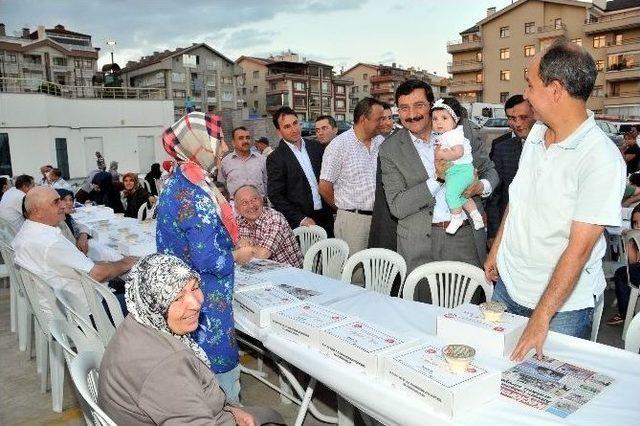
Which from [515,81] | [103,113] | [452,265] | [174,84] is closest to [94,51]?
[174,84]

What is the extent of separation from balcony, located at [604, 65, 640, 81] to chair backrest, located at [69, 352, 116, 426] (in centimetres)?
4097

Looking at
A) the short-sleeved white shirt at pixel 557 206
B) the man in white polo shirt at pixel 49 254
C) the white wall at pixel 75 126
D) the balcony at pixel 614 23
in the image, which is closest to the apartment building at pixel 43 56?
the white wall at pixel 75 126

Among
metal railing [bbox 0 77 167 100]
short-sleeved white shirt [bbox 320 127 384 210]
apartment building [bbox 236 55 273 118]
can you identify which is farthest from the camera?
apartment building [bbox 236 55 273 118]

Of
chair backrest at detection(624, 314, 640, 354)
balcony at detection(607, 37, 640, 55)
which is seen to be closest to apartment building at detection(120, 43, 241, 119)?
balcony at detection(607, 37, 640, 55)

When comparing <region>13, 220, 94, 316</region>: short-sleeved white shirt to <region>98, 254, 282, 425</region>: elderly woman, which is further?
<region>13, 220, 94, 316</region>: short-sleeved white shirt

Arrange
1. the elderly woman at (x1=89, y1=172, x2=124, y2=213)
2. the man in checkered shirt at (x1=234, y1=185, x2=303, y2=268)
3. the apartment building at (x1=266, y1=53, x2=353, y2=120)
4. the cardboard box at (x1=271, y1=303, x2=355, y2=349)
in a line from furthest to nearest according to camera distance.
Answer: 1. the apartment building at (x1=266, y1=53, x2=353, y2=120)
2. the elderly woman at (x1=89, y1=172, x2=124, y2=213)
3. the man in checkered shirt at (x1=234, y1=185, x2=303, y2=268)
4. the cardboard box at (x1=271, y1=303, x2=355, y2=349)

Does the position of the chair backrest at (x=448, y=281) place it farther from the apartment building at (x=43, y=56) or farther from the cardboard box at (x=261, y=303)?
the apartment building at (x=43, y=56)

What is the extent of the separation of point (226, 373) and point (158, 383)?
0.89 m

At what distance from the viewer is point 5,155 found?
758 inches

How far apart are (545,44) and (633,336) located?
37327mm

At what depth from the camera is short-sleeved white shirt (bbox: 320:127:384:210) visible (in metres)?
4.39

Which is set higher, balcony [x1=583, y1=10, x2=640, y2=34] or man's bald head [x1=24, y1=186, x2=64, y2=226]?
balcony [x1=583, y1=10, x2=640, y2=34]

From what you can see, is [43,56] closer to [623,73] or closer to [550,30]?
[550,30]

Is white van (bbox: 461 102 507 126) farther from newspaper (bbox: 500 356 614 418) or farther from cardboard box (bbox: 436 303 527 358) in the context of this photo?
newspaper (bbox: 500 356 614 418)
